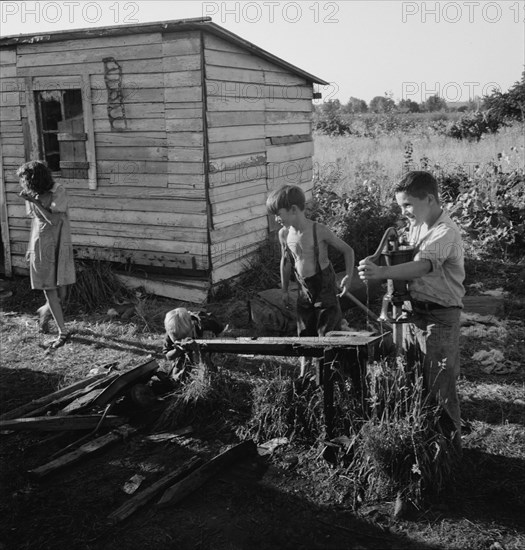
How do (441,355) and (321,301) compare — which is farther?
(321,301)

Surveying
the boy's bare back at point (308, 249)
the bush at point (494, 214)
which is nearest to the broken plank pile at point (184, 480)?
the boy's bare back at point (308, 249)

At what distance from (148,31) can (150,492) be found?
19.9ft

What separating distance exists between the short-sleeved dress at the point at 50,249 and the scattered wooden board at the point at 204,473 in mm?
3492

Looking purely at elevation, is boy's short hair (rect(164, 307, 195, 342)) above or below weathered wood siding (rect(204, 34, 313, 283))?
below

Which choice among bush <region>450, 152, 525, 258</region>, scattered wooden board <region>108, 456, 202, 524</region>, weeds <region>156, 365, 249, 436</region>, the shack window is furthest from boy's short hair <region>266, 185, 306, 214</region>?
bush <region>450, 152, 525, 258</region>

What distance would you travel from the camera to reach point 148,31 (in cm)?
791

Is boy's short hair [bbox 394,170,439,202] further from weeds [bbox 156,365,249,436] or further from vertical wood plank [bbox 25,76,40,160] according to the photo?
vertical wood plank [bbox 25,76,40,160]

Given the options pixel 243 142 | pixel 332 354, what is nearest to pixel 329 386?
pixel 332 354

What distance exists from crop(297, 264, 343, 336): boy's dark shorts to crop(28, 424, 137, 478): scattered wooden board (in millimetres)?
1620

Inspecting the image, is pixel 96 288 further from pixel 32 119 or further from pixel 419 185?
pixel 419 185

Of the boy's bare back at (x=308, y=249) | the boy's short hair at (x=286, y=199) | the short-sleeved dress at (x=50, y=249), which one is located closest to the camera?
the boy's short hair at (x=286, y=199)

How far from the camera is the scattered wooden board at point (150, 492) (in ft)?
11.7

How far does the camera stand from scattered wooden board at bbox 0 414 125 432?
15.3 ft

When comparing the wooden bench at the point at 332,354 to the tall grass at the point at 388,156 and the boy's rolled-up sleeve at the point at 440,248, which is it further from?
the tall grass at the point at 388,156
